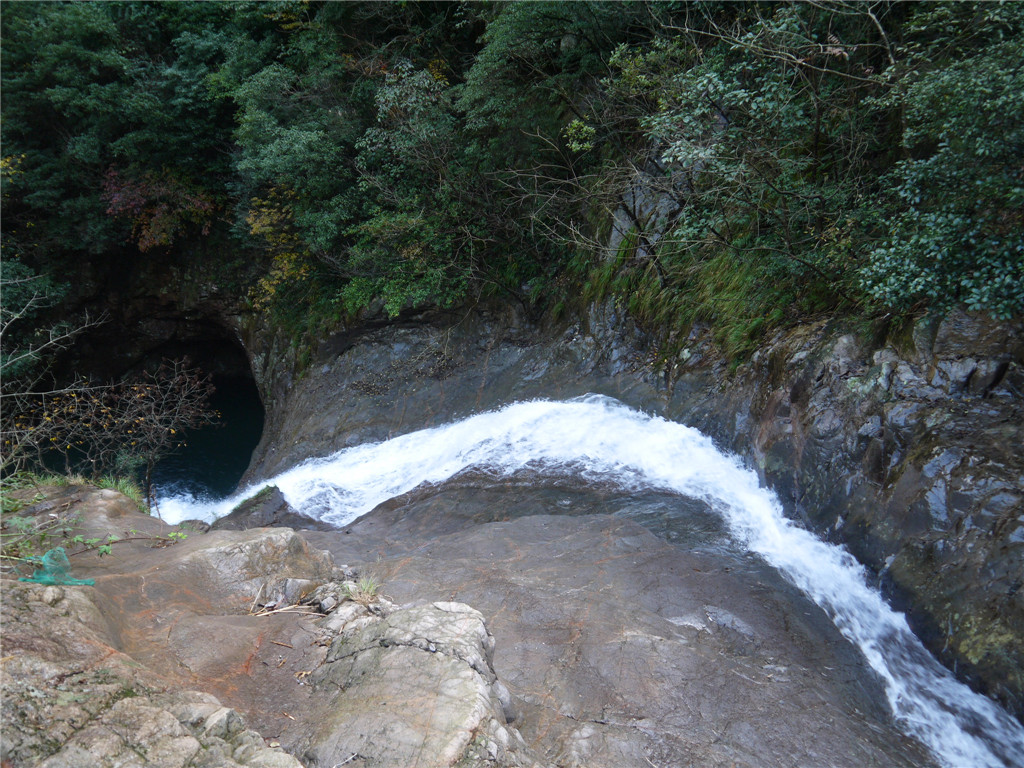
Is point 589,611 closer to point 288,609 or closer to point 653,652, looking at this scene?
point 653,652

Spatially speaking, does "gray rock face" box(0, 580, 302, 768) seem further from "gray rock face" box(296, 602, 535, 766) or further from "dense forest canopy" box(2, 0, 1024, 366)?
"dense forest canopy" box(2, 0, 1024, 366)

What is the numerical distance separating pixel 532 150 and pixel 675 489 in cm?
702

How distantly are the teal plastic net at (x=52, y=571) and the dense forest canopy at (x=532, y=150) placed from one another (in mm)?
3144

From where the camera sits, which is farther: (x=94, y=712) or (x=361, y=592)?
(x=361, y=592)

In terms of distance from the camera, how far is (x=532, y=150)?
1056cm

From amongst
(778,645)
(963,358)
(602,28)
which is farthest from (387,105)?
(778,645)

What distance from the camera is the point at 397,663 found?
2.89m

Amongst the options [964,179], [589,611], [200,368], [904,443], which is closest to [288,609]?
[589,611]

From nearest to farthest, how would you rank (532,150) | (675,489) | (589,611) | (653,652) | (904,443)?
(653,652)
(589,611)
(904,443)
(675,489)
(532,150)

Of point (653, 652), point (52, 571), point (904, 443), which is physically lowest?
point (52, 571)

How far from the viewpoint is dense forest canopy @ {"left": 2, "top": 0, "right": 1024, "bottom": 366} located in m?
4.92

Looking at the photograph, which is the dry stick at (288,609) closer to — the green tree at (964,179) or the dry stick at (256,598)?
the dry stick at (256,598)

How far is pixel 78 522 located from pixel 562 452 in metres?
5.17

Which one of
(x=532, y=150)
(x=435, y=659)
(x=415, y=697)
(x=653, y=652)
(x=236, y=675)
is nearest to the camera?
(x=415, y=697)
